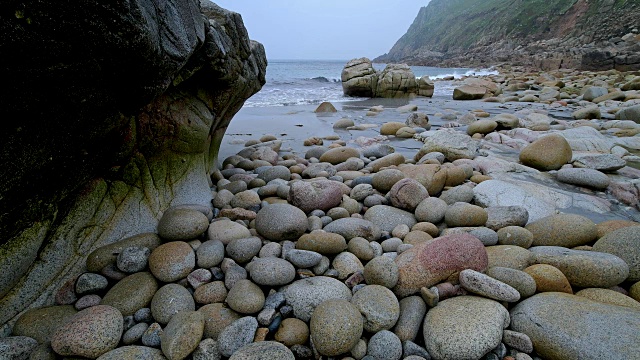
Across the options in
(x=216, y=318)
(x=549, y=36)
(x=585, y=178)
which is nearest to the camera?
(x=216, y=318)

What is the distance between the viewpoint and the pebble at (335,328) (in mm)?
1833

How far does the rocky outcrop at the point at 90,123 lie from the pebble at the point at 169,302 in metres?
0.68

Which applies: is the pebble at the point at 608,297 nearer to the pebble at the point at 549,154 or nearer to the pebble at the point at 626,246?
the pebble at the point at 626,246

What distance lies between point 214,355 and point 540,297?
6.69ft

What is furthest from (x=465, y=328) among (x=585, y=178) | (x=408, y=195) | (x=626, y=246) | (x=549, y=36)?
(x=549, y=36)

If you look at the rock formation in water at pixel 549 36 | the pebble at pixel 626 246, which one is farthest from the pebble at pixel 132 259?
the rock formation in water at pixel 549 36

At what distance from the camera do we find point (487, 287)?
2109 millimetres

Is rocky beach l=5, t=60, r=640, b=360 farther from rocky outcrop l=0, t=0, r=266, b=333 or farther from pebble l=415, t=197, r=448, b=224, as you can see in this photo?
rocky outcrop l=0, t=0, r=266, b=333

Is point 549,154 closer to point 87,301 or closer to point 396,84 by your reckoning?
point 87,301

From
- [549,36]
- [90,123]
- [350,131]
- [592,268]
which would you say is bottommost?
[350,131]

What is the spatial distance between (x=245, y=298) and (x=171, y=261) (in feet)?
2.30

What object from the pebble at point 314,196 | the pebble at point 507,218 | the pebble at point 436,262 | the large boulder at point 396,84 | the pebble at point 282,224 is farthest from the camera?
the large boulder at point 396,84

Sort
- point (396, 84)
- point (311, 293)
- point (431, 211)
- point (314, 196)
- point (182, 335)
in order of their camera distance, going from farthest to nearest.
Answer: point (396, 84) → point (314, 196) → point (431, 211) → point (311, 293) → point (182, 335)

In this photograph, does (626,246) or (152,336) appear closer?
(152,336)
